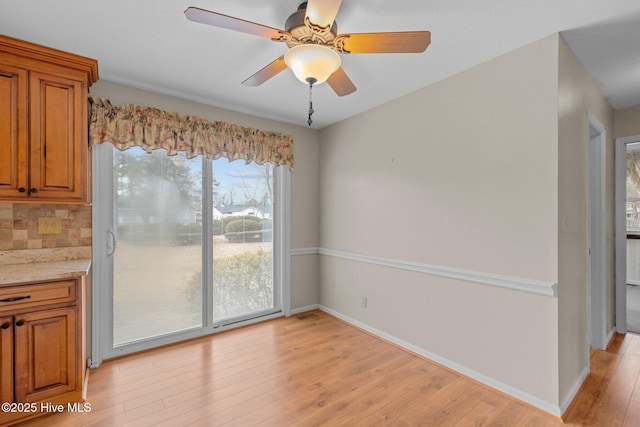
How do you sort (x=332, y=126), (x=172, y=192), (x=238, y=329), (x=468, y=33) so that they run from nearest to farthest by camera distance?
(x=468, y=33) < (x=172, y=192) < (x=238, y=329) < (x=332, y=126)

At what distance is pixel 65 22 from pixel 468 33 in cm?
264

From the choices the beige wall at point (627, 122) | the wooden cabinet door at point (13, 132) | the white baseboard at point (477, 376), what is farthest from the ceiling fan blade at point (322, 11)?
the beige wall at point (627, 122)

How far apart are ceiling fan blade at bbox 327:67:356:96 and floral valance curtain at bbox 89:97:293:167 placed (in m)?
1.60

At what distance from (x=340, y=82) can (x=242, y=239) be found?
223 cm

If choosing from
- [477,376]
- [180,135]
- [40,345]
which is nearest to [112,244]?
[40,345]

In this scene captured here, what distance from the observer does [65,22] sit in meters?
1.88

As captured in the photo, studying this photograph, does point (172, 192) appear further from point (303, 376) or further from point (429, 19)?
point (429, 19)

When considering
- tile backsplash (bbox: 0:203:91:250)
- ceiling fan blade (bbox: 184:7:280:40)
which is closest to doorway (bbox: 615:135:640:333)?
ceiling fan blade (bbox: 184:7:280:40)

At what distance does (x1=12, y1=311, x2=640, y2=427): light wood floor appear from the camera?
1942 millimetres

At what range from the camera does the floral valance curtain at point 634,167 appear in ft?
17.8

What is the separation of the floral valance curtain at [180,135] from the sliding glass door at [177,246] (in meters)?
0.13

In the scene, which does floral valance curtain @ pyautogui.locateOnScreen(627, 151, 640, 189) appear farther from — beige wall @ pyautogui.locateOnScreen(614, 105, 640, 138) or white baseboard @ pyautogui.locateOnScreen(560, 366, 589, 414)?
white baseboard @ pyautogui.locateOnScreen(560, 366, 589, 414)

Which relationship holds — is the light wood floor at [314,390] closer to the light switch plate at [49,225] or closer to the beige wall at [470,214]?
the beige wall at [470,214]

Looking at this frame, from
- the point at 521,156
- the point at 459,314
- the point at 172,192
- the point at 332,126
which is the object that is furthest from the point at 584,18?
the point at 172,192
